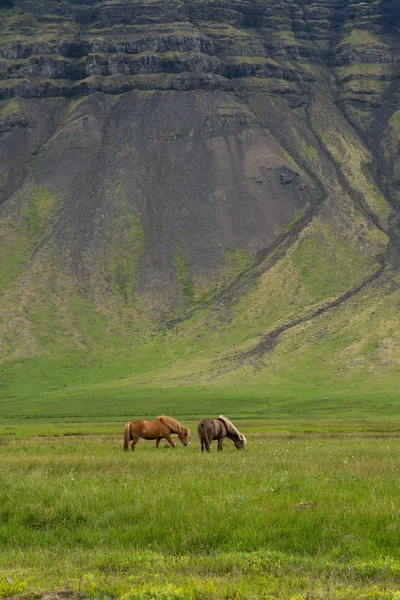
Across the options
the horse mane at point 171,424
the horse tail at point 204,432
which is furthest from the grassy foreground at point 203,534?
the horse mane at point 171,424

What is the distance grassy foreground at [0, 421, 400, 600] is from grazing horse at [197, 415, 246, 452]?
40.7 feet

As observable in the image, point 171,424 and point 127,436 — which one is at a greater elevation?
point 171,424

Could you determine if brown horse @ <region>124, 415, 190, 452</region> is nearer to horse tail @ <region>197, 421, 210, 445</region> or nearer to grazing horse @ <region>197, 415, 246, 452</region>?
grazing horse @ <region>197, 415, 246, 452</region>

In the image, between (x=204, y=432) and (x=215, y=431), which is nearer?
(x=204, y=432)

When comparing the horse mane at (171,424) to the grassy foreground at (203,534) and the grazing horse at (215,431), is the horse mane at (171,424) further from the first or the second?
the grassy foreground at (203,534)

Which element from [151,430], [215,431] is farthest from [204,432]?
[151,430]

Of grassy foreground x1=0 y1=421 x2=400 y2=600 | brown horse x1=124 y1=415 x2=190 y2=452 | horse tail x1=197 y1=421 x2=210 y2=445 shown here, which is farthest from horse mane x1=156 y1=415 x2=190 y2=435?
grassy foreground x1=0 y1=421 x2=400 y2=600

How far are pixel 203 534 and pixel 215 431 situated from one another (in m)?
20.2

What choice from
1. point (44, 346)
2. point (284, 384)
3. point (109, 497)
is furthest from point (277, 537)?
point (44, 346)

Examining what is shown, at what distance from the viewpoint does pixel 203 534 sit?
604 inches

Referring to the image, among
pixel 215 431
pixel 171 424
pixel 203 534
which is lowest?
pixel 203 534

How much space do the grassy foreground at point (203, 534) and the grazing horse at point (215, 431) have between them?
40.7 feet

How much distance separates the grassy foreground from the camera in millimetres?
12453

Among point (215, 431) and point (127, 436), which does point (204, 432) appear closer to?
point (215, 431)
